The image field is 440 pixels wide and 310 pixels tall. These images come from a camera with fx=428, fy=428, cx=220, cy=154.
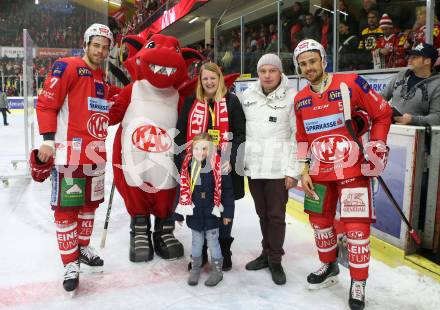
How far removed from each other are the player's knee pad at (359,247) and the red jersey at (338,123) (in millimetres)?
263

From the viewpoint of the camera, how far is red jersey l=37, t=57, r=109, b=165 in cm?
234

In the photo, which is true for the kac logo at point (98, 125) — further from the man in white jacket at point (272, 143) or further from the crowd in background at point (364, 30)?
the crowd in background at point (364, 30)

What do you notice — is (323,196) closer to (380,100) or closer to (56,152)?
(380,100)

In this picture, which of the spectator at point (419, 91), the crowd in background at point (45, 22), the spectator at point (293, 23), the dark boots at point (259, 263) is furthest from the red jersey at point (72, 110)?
the crowd in background at point (45, 22)

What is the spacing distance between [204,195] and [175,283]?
0.56m

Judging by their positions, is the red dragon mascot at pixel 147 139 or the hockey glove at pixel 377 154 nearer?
the hockey glove at pixel 377 154

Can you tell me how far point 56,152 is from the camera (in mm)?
2377

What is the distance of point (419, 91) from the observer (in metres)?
2.90

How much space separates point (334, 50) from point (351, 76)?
7.51ft

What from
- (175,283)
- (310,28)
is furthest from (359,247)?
(310,28)

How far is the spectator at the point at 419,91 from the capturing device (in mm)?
2764

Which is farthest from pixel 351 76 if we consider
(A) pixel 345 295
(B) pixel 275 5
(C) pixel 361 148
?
(B) pixel 275 5

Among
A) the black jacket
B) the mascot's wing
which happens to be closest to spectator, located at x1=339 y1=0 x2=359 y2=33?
the mascot's wing

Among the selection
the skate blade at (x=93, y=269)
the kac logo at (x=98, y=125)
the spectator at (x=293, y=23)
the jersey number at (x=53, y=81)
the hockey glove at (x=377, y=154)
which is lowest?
the skate blade at (x=93, y=269)
